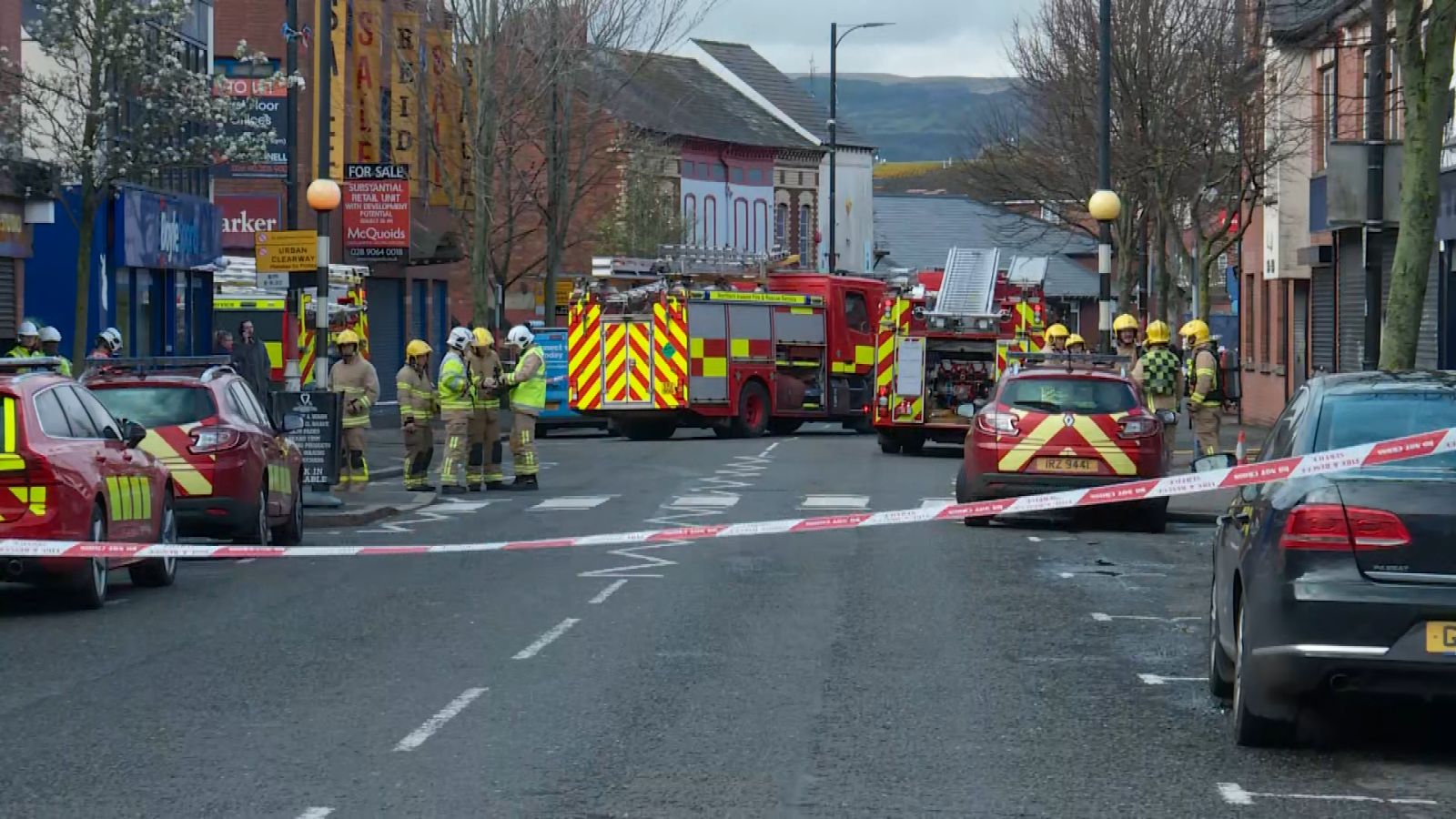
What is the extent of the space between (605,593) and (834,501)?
8487 mm

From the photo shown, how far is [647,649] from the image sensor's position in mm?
11836

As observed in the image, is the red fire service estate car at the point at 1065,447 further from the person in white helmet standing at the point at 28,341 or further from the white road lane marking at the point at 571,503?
the person in white helmet standing at the point at 28,341

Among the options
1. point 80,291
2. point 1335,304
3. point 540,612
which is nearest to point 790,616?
point 540,612

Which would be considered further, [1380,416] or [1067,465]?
[1067,465]

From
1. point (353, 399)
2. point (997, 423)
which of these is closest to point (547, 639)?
point (997, 423)

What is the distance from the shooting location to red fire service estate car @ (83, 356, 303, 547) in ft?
55.9

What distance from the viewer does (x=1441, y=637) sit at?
8133 millimetres

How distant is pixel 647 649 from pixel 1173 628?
318 cm

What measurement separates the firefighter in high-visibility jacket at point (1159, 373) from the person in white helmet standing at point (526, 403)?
646cm

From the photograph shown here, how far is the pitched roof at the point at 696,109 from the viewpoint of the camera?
7394 centimetres

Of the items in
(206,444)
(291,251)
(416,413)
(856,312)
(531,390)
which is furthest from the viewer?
(856,312)

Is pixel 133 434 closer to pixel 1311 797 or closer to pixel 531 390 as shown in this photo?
pixel 1311 797

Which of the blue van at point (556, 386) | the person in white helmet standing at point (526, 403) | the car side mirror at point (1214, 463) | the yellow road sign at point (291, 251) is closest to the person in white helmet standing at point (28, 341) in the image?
the yellow road sign at point (291, 251)

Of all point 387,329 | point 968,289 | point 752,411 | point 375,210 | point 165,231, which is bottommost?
point 752,411
